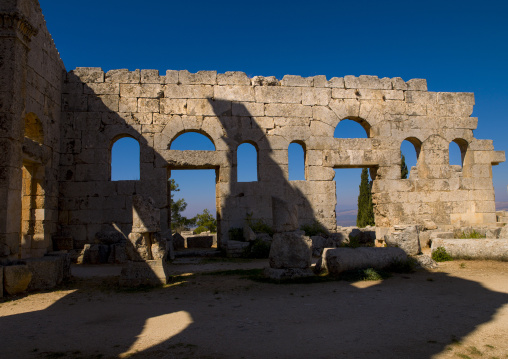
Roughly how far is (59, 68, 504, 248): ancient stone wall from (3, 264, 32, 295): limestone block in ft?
16.5

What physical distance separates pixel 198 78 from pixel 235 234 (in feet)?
16.5

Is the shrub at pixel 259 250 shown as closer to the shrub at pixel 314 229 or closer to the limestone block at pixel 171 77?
the shrub at pixel 314 229

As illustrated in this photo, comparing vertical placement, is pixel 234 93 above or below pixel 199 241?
above

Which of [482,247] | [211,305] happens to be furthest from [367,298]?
[482,247]

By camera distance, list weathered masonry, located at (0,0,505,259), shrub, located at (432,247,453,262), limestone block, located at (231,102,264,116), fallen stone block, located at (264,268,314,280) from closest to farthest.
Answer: fallen stone block, located at (264,268,314,280)
shrub, located at (432,247,453,262)
weathered masonry, located at (0,0,505,259)
limestone block, located at (231,102,264,116)

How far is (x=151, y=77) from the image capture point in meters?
11.9

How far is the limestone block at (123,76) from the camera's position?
38.8ft

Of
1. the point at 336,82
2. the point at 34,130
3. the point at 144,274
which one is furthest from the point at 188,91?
the point at 144,274

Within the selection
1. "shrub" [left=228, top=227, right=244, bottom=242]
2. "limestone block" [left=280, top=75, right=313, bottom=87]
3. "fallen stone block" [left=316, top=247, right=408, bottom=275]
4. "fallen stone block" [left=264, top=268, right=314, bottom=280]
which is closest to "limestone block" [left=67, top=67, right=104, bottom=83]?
"limestone block" [left=280, top=75, right=313, bottom=87]

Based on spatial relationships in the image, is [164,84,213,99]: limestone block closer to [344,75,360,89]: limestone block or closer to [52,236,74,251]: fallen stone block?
[344,75,360,89]: limestone block

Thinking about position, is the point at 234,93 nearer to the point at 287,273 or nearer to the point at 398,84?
the point at 398,84

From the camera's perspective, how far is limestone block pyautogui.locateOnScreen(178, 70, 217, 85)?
39.6ft

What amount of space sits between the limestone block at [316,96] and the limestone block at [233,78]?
1.92 meters

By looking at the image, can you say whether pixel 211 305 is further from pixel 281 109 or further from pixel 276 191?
pixel 281 109
